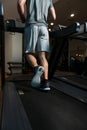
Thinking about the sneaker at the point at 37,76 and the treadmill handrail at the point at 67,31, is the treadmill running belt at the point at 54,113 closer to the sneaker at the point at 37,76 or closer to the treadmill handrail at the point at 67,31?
the sneaker at the point at 37,76

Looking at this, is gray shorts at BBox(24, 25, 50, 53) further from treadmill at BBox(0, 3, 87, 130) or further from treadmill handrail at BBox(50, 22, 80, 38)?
treadmill at BBox(0, 3, 87, 130)

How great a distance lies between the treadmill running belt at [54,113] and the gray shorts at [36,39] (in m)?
0.55

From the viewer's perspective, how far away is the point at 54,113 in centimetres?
171

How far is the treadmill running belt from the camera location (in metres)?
1.42

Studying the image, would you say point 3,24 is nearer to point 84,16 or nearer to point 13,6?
point 13,6

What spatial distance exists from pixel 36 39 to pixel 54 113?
3.63 ft

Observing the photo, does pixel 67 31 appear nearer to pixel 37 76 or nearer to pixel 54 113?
pixel 37 76

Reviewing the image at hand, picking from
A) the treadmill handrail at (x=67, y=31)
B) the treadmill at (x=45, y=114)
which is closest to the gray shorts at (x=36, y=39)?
the treadmill handrail at (x=67, y=31)

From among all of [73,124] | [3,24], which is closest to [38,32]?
[3,24]

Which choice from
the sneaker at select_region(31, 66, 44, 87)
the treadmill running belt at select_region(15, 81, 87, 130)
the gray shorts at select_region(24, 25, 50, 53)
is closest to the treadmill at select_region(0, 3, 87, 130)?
the treadmill running belt at select_region(15, 81, 87, 130)

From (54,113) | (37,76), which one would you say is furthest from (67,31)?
(54,113)

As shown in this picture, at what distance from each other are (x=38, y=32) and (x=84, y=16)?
4.88 meters

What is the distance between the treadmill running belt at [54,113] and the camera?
1418mm

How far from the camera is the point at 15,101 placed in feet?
6.74
